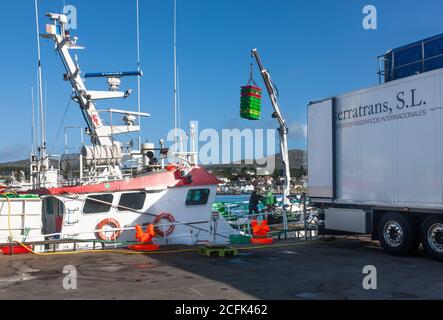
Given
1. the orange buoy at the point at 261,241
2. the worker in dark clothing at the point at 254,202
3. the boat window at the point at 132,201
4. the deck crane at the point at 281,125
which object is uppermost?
the deck crane at the point at 281,125

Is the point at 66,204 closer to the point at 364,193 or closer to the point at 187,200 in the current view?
the point at 187,200

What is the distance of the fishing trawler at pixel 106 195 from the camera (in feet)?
43.6

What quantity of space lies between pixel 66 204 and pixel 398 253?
8.64 m

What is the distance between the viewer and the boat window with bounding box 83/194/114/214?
14.1 m

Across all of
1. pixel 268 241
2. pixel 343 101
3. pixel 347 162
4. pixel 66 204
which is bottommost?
pixel 268 241

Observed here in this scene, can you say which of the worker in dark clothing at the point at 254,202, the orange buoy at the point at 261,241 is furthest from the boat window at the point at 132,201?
the worker in dark clothing at the point at 254,202

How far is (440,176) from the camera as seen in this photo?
33.6ft

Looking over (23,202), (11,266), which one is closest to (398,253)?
(11,266)

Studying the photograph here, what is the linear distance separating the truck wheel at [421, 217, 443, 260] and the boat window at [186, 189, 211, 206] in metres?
6.65

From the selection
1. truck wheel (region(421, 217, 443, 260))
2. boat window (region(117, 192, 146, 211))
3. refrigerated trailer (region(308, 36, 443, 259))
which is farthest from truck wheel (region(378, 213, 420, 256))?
boat window (region(117, 192, 146, 211))

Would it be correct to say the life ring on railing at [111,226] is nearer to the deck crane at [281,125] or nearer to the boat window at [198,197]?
the boat window at [198,197]

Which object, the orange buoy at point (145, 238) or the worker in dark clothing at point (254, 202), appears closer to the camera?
the orange buoy at point (145, 238)
